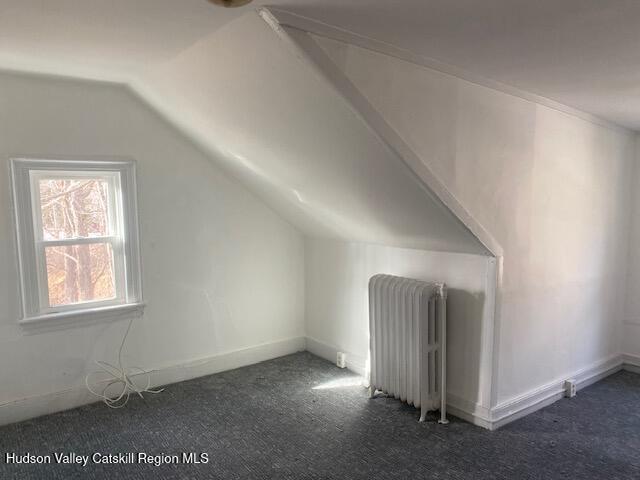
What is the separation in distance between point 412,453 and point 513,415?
0.83 metres

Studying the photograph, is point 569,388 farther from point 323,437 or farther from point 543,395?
point 323,437

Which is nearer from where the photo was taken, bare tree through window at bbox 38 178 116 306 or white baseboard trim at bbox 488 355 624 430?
white baseboard trim at bbox 488 355 624 430

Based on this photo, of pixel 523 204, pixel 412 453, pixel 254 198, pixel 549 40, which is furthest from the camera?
pixel 254 198

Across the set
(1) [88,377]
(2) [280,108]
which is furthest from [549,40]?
(1) [88,377]

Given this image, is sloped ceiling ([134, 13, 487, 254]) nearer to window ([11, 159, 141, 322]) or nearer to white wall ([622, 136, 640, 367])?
window ([11, 159, 141, 322])

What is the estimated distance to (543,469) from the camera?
2432 mm

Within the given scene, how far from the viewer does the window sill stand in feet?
9.84

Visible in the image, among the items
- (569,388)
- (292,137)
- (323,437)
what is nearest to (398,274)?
(323,437)

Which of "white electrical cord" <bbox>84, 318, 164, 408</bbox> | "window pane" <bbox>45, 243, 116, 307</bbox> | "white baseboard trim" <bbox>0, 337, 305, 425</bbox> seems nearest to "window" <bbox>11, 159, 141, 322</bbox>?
Answer: "window pane" <bbox>45, 243, 116, 307</bbox>

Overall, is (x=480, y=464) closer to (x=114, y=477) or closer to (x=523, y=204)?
(x=523, y=204)

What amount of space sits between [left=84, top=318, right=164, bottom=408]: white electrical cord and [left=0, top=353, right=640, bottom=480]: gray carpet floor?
0.33 ft

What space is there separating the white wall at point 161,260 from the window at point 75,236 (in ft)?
0.26

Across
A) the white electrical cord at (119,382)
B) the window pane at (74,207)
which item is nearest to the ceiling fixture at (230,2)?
the window pane at (74,207)

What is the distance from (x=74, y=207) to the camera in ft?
10.4
